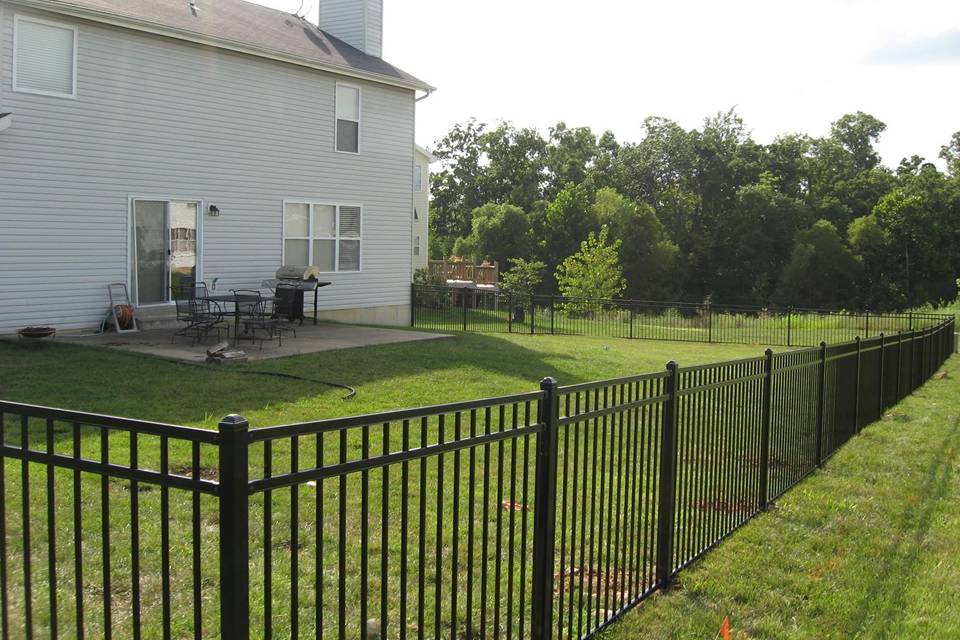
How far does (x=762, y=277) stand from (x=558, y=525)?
2409 inches

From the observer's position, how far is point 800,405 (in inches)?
315

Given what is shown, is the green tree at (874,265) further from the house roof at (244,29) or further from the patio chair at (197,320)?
the patio chair at (197,320)

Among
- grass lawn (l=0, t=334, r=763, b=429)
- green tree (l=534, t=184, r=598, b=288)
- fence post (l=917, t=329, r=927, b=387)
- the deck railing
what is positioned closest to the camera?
grass lawn (l=0, t=334, r=763, b=429)

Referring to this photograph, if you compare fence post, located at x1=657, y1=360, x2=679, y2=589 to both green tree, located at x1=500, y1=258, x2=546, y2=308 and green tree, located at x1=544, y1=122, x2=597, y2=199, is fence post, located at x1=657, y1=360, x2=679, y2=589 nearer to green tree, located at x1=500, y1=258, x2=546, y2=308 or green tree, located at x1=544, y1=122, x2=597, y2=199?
green tree, located at x1=500, y1=258, x2=546, y2=308

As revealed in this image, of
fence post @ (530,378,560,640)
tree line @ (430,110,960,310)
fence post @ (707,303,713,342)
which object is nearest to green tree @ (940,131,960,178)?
tree line @ (430,110,960,310)

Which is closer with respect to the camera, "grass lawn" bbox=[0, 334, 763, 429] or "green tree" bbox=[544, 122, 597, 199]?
"grass lawn" bbox=[0, 334, 763, 429]

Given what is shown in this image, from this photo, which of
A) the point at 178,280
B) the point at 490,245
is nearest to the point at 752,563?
the point at 178,280

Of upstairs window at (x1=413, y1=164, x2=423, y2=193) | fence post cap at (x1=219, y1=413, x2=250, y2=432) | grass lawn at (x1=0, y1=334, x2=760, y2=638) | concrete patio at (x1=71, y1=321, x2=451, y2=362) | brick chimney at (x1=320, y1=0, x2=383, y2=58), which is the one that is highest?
brick chimney at (x1=320, y1=0, x2=383, y2=58)

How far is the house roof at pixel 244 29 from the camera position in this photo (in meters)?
15.0

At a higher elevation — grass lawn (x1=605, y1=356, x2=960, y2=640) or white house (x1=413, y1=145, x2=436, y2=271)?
white house (x1=413, y1=145, x2=436, y2=271)

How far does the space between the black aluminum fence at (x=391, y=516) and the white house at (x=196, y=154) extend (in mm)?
7579

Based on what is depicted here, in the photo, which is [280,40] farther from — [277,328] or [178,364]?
[178,364]

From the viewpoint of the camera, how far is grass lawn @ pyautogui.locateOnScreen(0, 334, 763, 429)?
9125 mm

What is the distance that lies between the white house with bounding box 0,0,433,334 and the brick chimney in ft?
0.13
